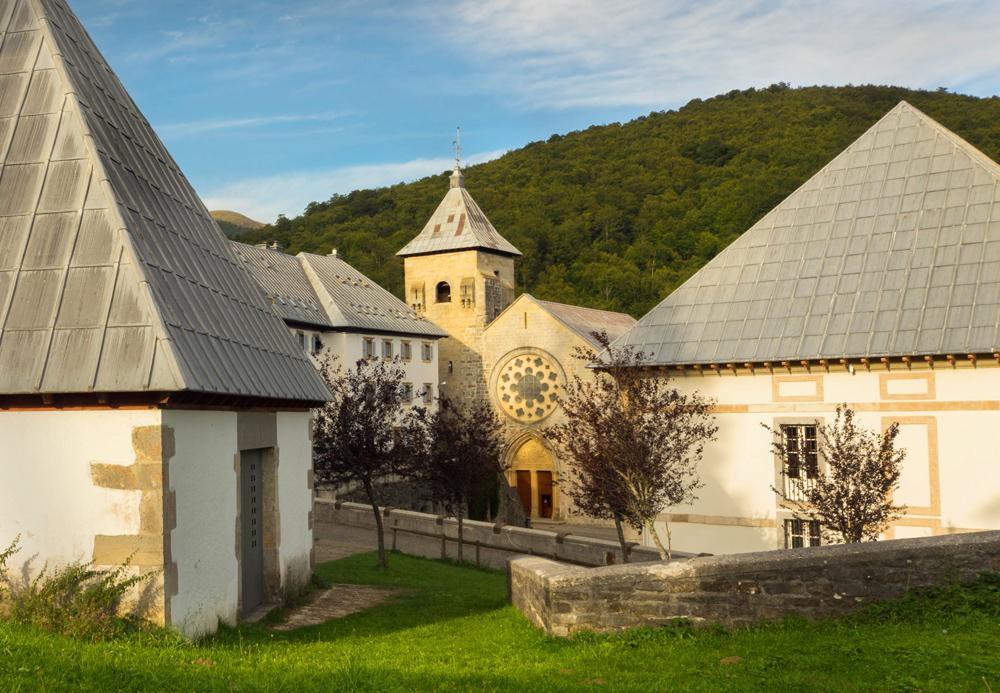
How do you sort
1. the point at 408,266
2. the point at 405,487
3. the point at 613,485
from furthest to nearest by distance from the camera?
1. the point at 408,266
2. the point at 405,487
3. the point at 613,485

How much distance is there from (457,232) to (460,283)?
296 centimetres

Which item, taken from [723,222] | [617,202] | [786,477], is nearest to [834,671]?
[786,477]

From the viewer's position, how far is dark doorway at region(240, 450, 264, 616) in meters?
12.0

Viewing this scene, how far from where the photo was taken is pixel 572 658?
8.59 metres

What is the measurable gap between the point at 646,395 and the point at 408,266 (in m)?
34.2

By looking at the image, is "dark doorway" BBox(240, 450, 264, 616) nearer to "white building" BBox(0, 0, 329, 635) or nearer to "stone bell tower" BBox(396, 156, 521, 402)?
"white building" BBox(0, 0, 329, 635)

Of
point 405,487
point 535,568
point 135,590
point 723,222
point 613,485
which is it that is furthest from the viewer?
point 723,222

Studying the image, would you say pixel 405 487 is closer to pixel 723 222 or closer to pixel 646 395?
pixel 646 395

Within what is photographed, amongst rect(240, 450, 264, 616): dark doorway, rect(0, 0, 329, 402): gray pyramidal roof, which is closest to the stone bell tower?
rect(240, 450, 264, 616): dark doorway

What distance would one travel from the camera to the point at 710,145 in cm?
7638

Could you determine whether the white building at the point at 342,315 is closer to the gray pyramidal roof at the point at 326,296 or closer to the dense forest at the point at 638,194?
the gray pyramidal roof at the point at 326,296

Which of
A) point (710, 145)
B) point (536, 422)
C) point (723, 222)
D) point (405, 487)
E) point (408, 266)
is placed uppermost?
point (710, 145)

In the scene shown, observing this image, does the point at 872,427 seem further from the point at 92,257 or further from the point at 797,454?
the point at 92,257

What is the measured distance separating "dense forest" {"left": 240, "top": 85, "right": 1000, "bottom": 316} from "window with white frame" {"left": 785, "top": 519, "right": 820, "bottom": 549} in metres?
37.3
